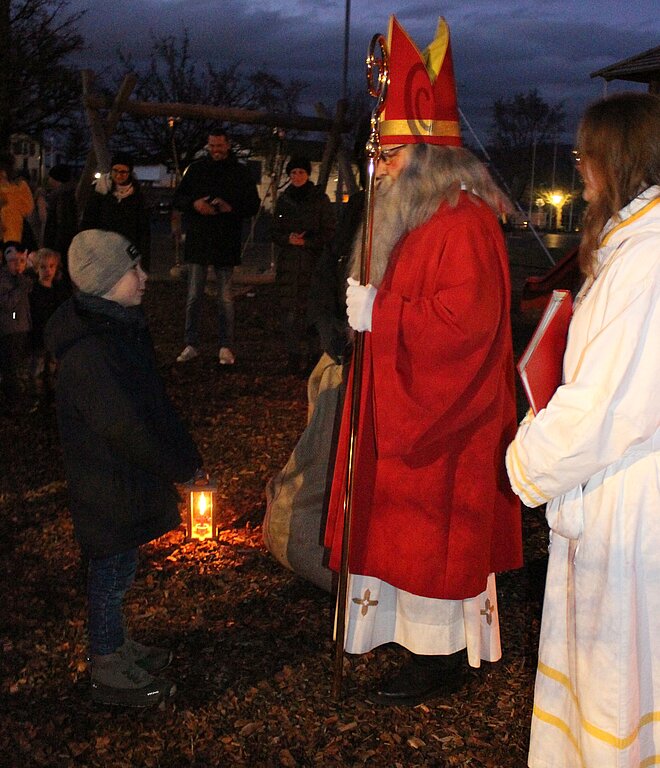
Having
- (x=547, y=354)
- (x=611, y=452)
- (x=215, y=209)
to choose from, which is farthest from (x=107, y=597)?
(x=215, y=209)

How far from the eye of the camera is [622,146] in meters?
2.38

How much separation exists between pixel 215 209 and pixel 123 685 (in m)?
5.63

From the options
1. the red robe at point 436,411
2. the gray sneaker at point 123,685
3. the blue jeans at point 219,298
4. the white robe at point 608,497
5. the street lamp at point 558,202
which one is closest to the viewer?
the white robe at point 608,497

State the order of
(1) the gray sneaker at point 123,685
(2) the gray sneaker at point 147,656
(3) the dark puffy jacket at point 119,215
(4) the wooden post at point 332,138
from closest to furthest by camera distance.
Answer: (1) the gray sneaker at point 123,685
(2) the gray sneaker at point 147,656
(3) the dark puffy jacket at point 119,215
(4) the wooden post at point 332,138

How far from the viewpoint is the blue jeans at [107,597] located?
11.3 ft

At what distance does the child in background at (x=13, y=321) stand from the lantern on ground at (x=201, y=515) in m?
3.01

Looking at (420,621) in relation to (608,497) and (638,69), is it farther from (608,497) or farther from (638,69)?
(638,69)

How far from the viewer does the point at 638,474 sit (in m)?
2.41

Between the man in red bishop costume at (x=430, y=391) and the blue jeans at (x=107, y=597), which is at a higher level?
the man in red bishop costume at (x=430, y=391)

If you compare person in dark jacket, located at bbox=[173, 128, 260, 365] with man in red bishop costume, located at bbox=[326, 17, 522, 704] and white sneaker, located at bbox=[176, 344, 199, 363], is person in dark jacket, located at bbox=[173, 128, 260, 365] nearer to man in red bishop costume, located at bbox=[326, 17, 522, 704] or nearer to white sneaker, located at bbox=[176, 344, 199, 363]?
white sneaker, located at bbox=[176, 344, 199, 363]

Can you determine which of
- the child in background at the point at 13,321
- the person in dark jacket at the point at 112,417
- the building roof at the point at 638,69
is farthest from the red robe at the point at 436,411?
the building roof at the point at 638,69

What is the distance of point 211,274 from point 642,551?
41.6 ft

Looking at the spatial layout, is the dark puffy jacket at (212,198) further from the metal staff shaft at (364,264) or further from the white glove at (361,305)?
the white glove at (361,305)

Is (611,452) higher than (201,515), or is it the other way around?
(611,452)
